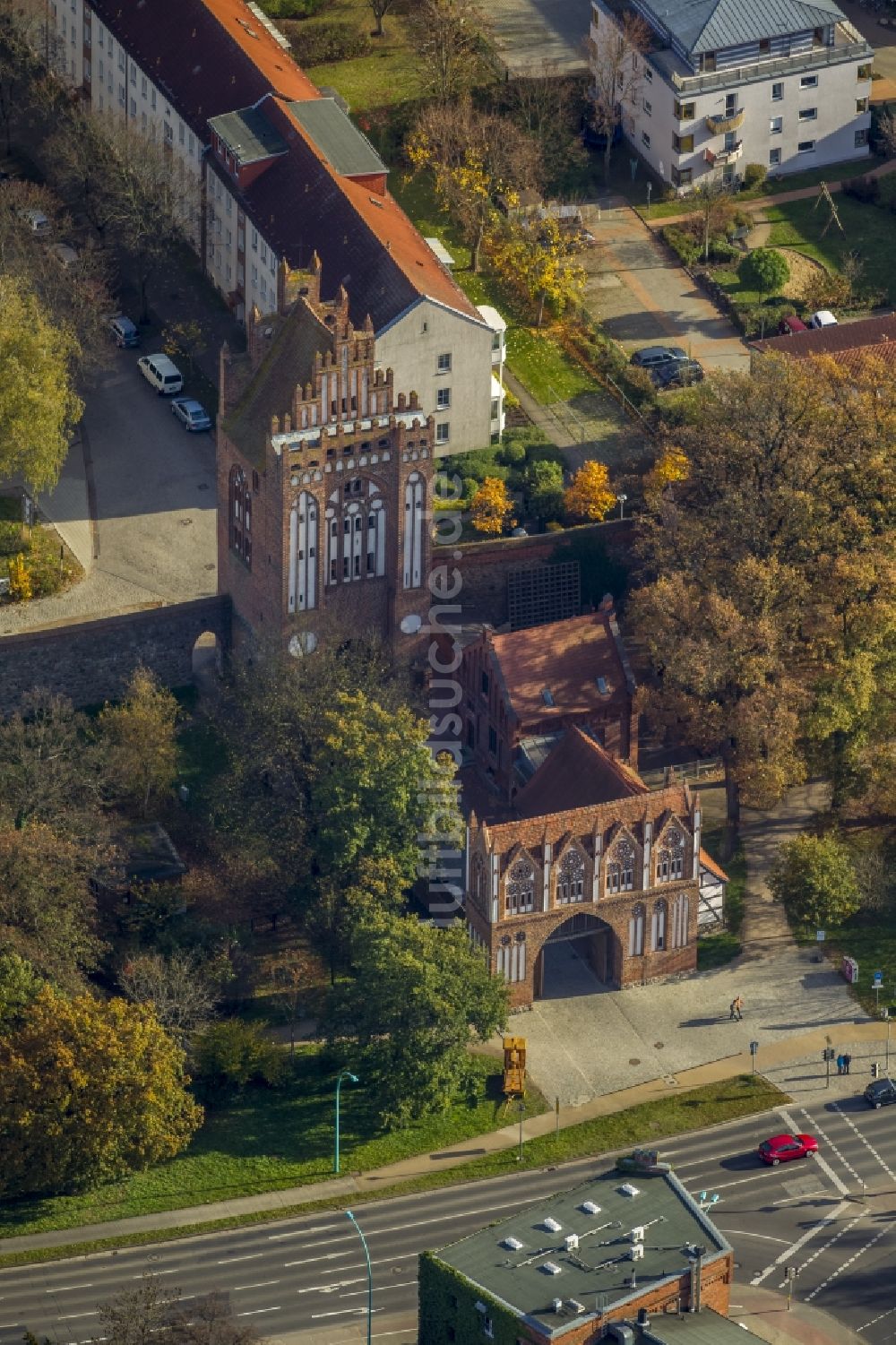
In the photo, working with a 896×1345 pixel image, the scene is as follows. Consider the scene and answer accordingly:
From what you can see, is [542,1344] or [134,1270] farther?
[134,1270]

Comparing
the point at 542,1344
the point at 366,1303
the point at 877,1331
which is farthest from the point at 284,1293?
the point at 877,1331

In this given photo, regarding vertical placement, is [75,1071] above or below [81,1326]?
above

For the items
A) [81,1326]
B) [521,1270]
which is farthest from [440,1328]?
[81,1326]

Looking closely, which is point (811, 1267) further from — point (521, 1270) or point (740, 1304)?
point (521, 1270)

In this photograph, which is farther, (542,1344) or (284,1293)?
(284,1293)

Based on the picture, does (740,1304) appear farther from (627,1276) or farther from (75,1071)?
(75,1071)

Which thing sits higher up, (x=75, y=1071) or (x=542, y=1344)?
(x=75, y=1071)
